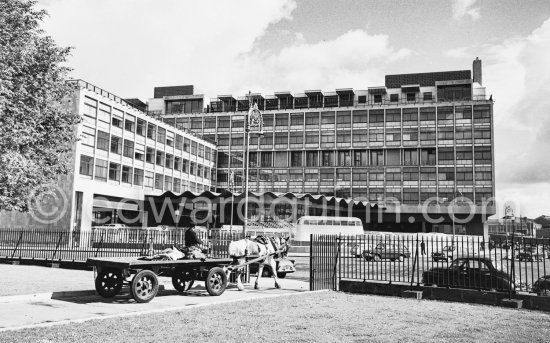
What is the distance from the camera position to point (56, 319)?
10.6 meters

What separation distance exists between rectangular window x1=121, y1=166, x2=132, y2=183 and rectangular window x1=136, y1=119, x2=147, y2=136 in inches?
200

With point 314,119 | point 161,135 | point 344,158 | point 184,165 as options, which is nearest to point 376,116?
point 344,158

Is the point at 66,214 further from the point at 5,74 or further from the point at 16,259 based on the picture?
the point at 5,74

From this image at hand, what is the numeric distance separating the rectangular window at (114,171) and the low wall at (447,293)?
163 feet

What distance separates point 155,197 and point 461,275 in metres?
56.4

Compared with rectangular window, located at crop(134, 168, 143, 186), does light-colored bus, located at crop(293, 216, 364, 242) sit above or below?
below

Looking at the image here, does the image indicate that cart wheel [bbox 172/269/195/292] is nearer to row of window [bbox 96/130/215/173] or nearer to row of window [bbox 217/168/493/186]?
row of window [bbox 96/130/215/173]

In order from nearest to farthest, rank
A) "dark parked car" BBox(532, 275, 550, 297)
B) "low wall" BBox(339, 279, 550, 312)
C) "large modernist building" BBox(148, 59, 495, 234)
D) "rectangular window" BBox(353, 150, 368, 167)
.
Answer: "low wall" BBox(339, 279, 550, 312)
"dark parked car" BBox(532, 275, 550, 297)
"large modernist building" BBox(148, 59, 495, 234)
"rectangular window" BBox(353, 150, 368, 167)

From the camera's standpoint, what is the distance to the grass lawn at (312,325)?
28.9 feet

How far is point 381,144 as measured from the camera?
8575cm

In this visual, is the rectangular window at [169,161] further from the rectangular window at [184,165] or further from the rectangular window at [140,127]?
the rectangular window at [140,127]

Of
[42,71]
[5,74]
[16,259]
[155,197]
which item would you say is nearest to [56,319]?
[5,74]

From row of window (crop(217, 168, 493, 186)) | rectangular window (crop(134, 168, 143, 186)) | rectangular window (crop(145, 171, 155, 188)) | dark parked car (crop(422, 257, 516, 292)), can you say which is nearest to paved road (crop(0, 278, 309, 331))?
dark parked car (crop(422, 257, 516, 292))

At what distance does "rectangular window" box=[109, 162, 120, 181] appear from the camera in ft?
204
